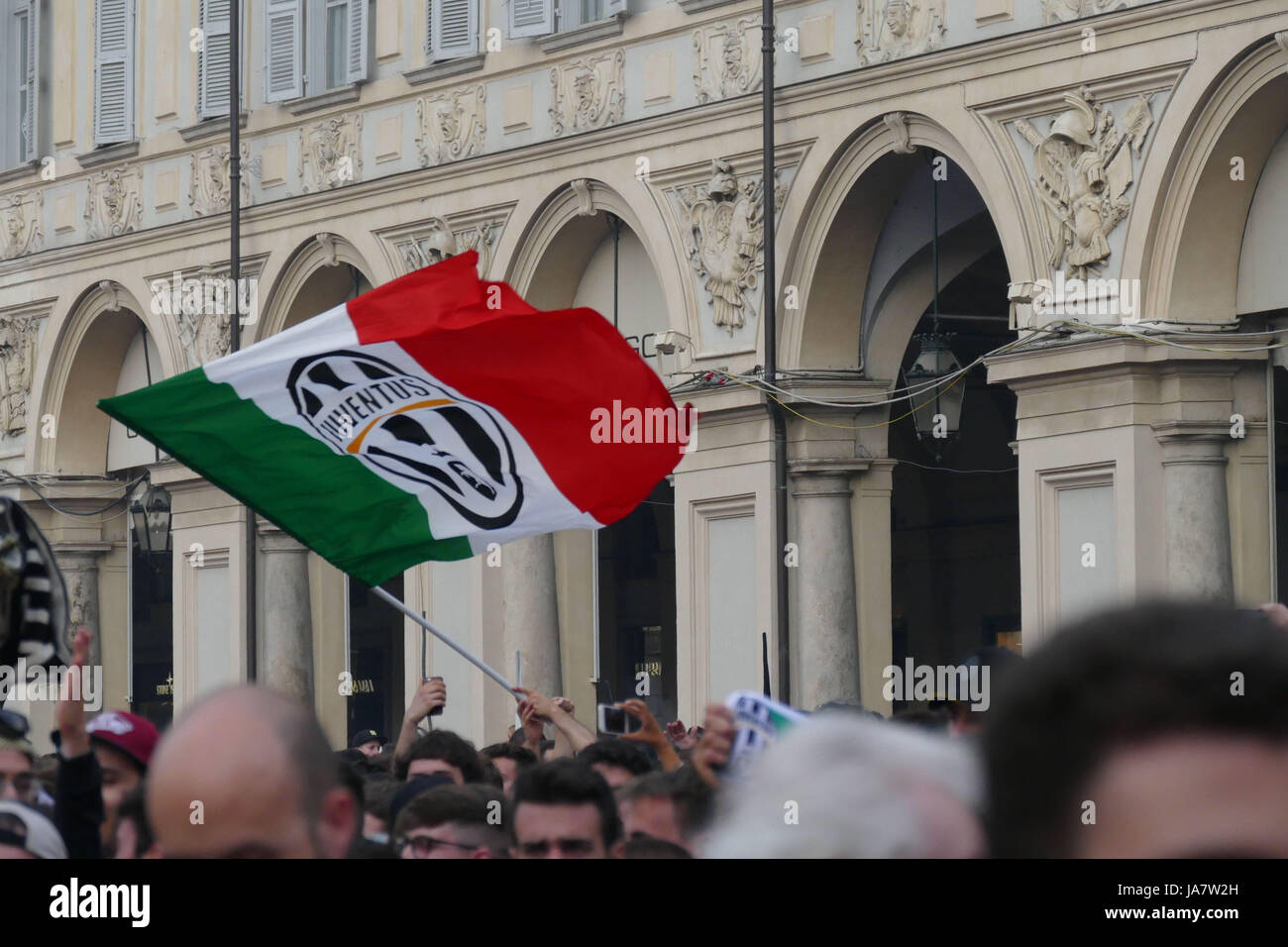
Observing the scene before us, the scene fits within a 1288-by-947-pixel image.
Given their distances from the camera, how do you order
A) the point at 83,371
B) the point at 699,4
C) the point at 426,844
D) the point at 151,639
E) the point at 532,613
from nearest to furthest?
the point at 426,844, the point at 699,4, the point at 532,613, the point at 83,371, the point at 151,639

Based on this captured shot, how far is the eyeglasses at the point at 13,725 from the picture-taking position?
24.0ft

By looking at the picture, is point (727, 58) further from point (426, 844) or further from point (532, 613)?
point (426, 844)

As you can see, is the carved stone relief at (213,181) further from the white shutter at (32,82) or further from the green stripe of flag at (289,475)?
the green stripe of flag at (289,475)

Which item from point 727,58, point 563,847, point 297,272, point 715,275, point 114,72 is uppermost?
point 114,72

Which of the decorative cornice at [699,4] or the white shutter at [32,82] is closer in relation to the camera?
the decorative cornice at [699,4]

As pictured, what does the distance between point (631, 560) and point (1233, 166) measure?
12176mm

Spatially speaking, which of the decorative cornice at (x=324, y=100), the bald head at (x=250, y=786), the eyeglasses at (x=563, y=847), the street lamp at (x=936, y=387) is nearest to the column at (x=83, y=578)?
the decorative cornice at (x=324, y=100)

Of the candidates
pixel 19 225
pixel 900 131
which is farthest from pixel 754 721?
pixel 19 225

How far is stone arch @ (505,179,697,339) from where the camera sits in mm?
21266

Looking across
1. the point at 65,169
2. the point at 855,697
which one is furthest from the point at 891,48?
the point at 65,169

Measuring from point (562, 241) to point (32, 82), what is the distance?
952 cm

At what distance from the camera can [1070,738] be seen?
1.88 metres

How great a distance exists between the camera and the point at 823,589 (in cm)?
1944

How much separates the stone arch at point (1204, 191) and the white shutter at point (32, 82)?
51.8 feet
